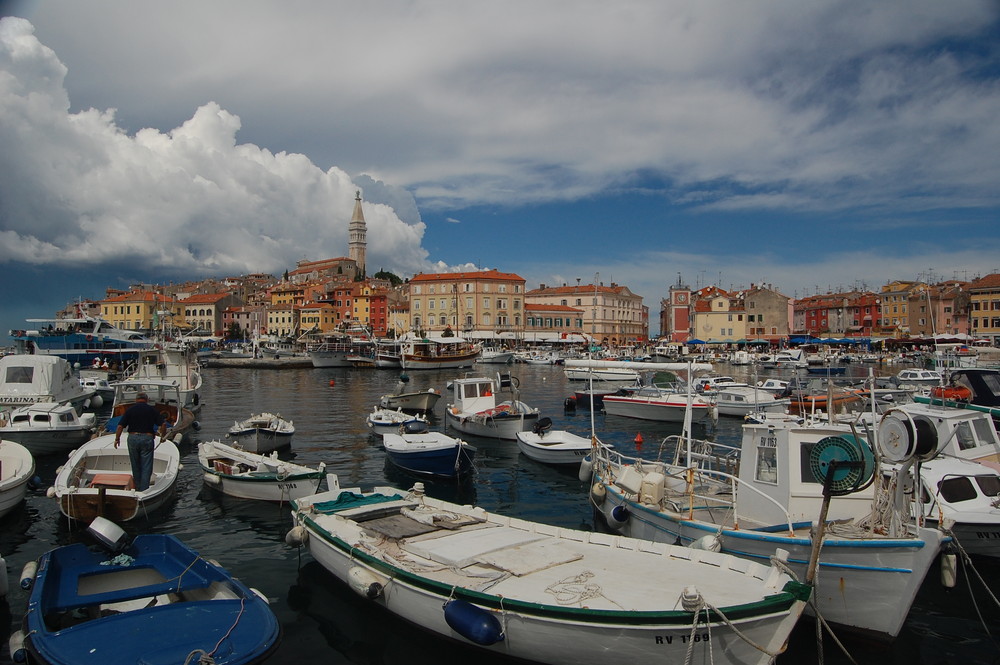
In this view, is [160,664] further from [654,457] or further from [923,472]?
[654,457]

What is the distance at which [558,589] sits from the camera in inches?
293

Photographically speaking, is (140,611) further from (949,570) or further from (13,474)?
(949,570)

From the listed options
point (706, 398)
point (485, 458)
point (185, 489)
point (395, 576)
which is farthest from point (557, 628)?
point (706, 398)

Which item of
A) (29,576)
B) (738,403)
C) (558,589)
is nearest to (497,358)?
(738,403)

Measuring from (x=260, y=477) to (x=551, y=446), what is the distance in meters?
8.78

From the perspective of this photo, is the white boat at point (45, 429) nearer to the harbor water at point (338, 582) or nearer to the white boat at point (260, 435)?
the harbor water at point (338, 582)

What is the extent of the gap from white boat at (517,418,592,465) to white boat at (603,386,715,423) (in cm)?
1112

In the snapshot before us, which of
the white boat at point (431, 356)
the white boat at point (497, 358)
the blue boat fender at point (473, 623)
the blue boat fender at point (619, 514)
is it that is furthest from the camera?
the white boat at point (497, 358)

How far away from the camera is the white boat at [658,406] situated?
3067 cm

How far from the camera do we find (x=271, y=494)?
583 inches

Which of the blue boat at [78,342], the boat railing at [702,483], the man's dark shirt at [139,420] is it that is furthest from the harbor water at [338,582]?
the blue boat at [78,342]

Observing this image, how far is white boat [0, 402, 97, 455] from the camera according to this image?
1986 centimetres

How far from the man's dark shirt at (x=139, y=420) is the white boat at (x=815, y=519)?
32.0 ft

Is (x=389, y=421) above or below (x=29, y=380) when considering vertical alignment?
below
